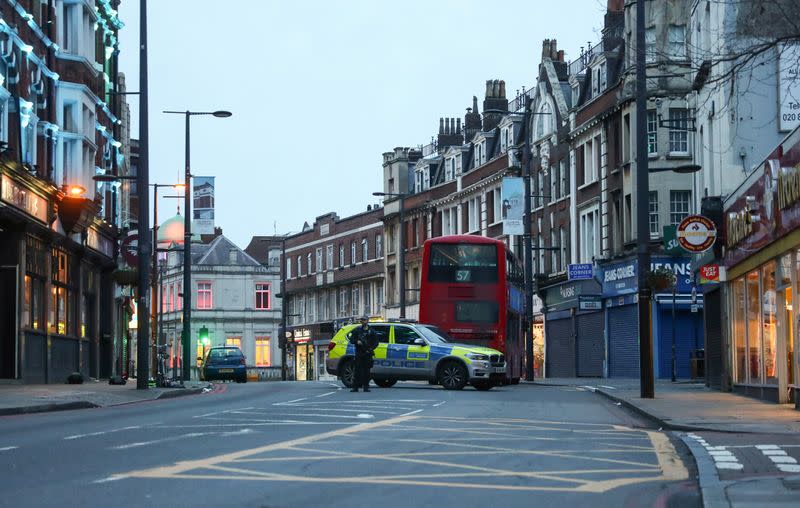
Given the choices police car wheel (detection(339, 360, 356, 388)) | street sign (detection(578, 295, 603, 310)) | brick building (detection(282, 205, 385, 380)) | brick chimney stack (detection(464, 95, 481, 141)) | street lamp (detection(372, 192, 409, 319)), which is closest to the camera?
police car wheel (detection(339, 360, 356, 388))

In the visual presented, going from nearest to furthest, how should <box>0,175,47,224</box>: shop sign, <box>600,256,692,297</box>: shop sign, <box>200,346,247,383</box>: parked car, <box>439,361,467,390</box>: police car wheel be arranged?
<box>0,175,47,224</box>: shop sign
<box>439,361,467,390</box>: police car wheel
<box>600,256,692,297</box>: shop sign
<box>200,346,247,383</box>: parked car

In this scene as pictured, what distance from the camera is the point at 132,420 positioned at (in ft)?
68.3

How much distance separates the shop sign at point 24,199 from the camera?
33125 millimetres

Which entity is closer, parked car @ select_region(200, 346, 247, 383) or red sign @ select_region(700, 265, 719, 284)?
red sign @ select_region(700, 265, 719, 284)

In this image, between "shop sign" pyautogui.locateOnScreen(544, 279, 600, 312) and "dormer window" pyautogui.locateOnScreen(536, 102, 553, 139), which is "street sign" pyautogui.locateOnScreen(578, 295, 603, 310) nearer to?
"shop sign" pyautogui.locateOnScreen(544, 279, 600, 312)

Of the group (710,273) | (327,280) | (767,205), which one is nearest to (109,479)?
(767,205)

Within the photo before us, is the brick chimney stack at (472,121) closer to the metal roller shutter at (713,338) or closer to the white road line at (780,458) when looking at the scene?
the metal roller shutter at (713,338)

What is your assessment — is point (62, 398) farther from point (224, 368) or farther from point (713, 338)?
point (224, 368)

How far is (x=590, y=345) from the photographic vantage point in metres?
61.6

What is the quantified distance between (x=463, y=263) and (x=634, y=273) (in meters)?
15.4

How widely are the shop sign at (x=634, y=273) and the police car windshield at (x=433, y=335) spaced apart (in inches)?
755

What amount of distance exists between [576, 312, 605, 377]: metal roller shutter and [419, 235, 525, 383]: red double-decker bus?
19.0m

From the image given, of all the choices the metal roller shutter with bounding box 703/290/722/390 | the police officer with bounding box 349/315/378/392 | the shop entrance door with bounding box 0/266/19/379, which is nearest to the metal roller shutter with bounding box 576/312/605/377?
the metal roller shutter with bounding box 703/290/722/390

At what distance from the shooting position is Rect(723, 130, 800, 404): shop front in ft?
82.4
